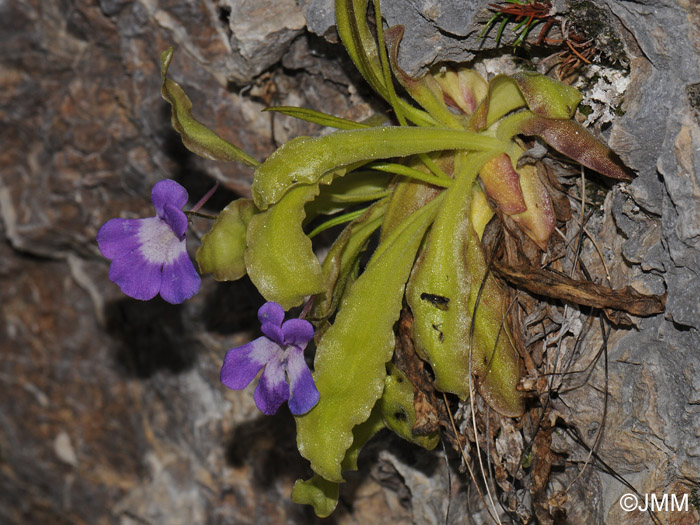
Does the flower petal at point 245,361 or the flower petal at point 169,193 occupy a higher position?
the flower petal at point 169,193

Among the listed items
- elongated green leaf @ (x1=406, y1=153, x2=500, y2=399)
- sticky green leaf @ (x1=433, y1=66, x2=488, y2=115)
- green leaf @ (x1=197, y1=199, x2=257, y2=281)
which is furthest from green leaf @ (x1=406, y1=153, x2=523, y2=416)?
green leaf @ (x1=197, y1=199, x2=257, y2=281)

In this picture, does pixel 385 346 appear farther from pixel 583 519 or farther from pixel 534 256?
pixel 583 519

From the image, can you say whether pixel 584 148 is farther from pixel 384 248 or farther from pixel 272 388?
pixel 272 388

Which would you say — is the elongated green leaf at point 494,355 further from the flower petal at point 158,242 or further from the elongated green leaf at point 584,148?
the flower petal at point 158,242

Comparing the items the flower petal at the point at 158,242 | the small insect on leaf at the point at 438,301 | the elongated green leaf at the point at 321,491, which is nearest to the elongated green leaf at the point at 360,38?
the small insect on leaf at the point at 438,301

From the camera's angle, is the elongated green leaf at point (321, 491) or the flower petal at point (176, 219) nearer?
the flower petal at point (176, 219)

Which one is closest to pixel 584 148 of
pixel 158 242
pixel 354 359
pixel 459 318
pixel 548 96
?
pixel 548 96

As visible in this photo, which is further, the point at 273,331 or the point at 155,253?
the point at 155,253

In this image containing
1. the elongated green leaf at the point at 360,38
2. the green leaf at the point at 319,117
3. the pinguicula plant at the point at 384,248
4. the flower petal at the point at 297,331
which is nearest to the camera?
the flower petal at the point at 297,331
